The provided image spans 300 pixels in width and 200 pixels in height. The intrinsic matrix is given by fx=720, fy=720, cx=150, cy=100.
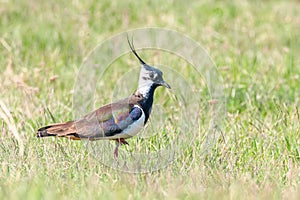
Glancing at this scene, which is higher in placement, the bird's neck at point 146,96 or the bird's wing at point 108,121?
the bird's neck at point 146,96

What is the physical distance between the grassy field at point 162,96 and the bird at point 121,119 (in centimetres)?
15

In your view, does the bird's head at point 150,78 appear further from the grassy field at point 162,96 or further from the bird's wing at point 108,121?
the grassy field at point 162,96

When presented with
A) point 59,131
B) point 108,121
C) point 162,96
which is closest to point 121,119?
point 108,121

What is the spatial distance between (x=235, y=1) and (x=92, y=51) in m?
2.77

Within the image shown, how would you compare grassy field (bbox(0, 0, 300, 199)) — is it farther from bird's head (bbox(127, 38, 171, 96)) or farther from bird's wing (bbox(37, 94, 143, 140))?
bird's head (bbox(127, 38, 171, 96))

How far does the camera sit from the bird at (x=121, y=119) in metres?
4.10

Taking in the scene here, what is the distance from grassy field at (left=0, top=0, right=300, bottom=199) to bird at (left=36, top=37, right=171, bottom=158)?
0.15 m

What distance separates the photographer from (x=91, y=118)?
4.21 metres

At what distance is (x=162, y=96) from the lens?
238 inches

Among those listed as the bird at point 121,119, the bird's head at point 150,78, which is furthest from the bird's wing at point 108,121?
the bird's head at point 150,78

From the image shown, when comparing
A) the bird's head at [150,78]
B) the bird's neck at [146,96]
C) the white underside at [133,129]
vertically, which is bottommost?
the white underside at [133,129]

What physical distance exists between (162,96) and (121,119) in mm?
1949

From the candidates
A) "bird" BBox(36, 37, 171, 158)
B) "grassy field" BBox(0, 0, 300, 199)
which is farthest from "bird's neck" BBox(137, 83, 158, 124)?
"grassy field" BBox(0, 0, 300, 199)

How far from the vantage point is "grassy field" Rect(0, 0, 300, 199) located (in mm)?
3740
